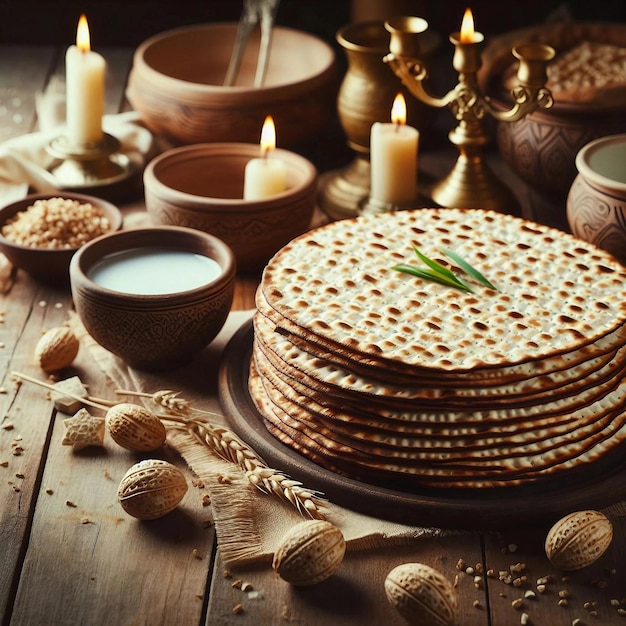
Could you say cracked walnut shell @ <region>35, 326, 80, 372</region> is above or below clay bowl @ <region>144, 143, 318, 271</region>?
below

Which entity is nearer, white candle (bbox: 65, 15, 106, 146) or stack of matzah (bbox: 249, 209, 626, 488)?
stack of matzah (bbox: 249, 209, 626, 488)

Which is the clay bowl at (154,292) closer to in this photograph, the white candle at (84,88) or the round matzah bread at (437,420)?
the round matzah bread at (437,420)

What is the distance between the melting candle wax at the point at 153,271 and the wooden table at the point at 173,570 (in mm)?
286

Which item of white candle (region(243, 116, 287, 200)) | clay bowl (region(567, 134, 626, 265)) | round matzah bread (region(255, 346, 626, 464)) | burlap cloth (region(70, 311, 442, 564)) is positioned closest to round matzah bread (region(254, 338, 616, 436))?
round matzah bread (region(255, 346, 626, 464))

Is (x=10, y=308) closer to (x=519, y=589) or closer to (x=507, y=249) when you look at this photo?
(x=507, y=249)

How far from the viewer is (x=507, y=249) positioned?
165 centimetres

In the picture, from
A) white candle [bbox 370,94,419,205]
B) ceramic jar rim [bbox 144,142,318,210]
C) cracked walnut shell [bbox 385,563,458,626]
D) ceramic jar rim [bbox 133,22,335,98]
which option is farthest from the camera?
ceramic jar rim [bbox 133,22,335,98]

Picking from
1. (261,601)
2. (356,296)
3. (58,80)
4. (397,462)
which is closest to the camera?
(261,601)

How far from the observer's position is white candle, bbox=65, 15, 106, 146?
2287mm

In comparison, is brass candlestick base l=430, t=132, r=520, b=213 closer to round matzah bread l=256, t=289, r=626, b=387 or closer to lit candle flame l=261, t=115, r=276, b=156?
lit candle flame l=261, t=115, r=276, b=156

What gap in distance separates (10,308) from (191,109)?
2.04 feet

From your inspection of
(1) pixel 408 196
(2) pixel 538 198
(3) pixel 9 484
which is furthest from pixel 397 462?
(2) pixel 538 198

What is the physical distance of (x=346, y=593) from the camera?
1300 mm

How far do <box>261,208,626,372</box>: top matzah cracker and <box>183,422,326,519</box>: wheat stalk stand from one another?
7.7 inches
